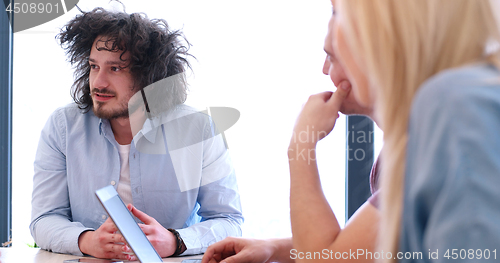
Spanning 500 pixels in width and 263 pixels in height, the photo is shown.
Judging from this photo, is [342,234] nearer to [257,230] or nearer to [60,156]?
[60,156]

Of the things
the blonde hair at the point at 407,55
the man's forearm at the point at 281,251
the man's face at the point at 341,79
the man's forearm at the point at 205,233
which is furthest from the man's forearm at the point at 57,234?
the blonde hair at the point at 407,55

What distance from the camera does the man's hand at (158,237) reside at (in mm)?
1100

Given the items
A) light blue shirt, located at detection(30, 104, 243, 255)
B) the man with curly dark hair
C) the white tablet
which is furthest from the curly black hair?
the white tablet

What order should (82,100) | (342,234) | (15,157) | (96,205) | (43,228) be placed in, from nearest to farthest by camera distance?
(342,234)
(43,228)
(96,205)
(82,100)
(15,157)

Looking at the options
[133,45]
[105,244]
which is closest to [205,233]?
[105,244]

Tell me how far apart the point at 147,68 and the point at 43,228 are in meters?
0.84

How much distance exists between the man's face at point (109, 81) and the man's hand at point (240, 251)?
844 millimetres

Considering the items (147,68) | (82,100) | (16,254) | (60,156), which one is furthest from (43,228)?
(147,68)

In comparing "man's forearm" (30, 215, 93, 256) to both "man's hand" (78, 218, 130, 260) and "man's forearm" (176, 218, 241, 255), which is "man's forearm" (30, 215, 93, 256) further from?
"man's forearm" (176, 218, 241, 255)

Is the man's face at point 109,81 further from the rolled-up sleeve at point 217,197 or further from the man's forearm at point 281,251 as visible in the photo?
the man's forearm at point 281,251

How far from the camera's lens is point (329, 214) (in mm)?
703

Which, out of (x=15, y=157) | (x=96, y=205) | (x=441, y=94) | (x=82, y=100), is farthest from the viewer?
(x=15, y=157)

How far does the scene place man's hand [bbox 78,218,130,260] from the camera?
1.07 meters

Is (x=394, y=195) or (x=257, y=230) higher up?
(x=394, y=195)
